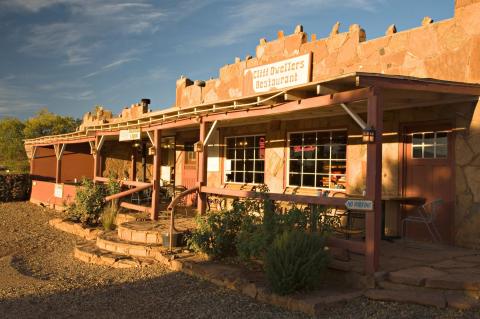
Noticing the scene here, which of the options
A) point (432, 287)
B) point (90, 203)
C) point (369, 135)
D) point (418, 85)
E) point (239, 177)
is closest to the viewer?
point (432, 287)

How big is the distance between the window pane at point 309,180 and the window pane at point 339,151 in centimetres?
77

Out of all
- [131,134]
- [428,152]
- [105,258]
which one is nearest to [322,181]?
[428,152]

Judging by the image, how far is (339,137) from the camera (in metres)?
9.55

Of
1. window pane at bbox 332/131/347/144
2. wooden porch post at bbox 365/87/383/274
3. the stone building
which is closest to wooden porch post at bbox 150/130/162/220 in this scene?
the stone building

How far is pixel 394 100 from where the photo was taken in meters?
7.61

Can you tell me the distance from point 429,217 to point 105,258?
5921 millimetres

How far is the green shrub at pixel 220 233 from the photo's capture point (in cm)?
764

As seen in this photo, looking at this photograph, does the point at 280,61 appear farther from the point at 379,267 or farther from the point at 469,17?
the point at 379,267

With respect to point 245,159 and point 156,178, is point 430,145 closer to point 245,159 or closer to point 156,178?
point 245,159

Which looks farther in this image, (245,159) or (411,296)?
(245,159)

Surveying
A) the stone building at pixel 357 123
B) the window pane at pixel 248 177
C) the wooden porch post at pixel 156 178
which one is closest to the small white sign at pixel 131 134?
the stone building at pixel 357 123

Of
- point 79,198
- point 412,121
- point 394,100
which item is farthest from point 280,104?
point 79,198

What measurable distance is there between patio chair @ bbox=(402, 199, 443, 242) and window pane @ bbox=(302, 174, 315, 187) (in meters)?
2.36

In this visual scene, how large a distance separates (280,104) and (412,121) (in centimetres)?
240
